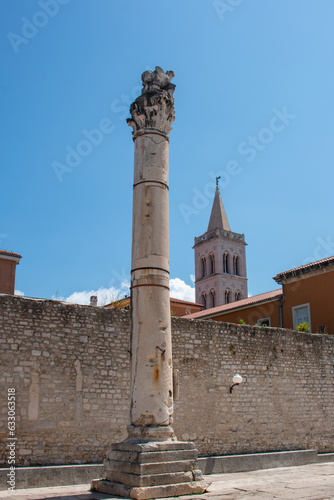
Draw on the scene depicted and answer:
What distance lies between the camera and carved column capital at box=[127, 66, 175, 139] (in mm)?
9062

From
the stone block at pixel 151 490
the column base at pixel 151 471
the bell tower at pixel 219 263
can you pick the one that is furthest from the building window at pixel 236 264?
the stone block at pixel 151 490

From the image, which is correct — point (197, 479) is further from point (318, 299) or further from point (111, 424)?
point (318, 299)

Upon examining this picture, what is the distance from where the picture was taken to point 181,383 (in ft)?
43.7

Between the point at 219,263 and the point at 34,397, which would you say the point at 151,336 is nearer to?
the point at 34,397

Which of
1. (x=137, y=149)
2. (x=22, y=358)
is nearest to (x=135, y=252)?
(x=137, y=149)

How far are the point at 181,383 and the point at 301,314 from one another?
10.2 m

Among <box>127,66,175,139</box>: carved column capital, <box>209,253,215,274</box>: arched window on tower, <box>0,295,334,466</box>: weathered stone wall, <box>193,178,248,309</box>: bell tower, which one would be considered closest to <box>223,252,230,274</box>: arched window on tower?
<box>193,178,248,309</box>: bell tower

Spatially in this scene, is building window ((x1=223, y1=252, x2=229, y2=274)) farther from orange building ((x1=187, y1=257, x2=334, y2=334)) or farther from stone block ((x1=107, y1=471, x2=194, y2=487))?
stone block ((x1=107, y1=471, x2=194, y2=487))

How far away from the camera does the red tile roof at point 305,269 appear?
2058 centimetres

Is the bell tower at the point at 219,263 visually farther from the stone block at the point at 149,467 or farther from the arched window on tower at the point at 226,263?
the stone block at the point at 149,467

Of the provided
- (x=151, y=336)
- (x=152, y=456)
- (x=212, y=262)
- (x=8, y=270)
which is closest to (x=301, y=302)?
(x=151, y=336)

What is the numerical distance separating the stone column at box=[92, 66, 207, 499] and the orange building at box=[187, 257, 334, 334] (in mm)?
13629

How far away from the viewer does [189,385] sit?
1345 cm

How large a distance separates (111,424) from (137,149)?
22.2 feet
